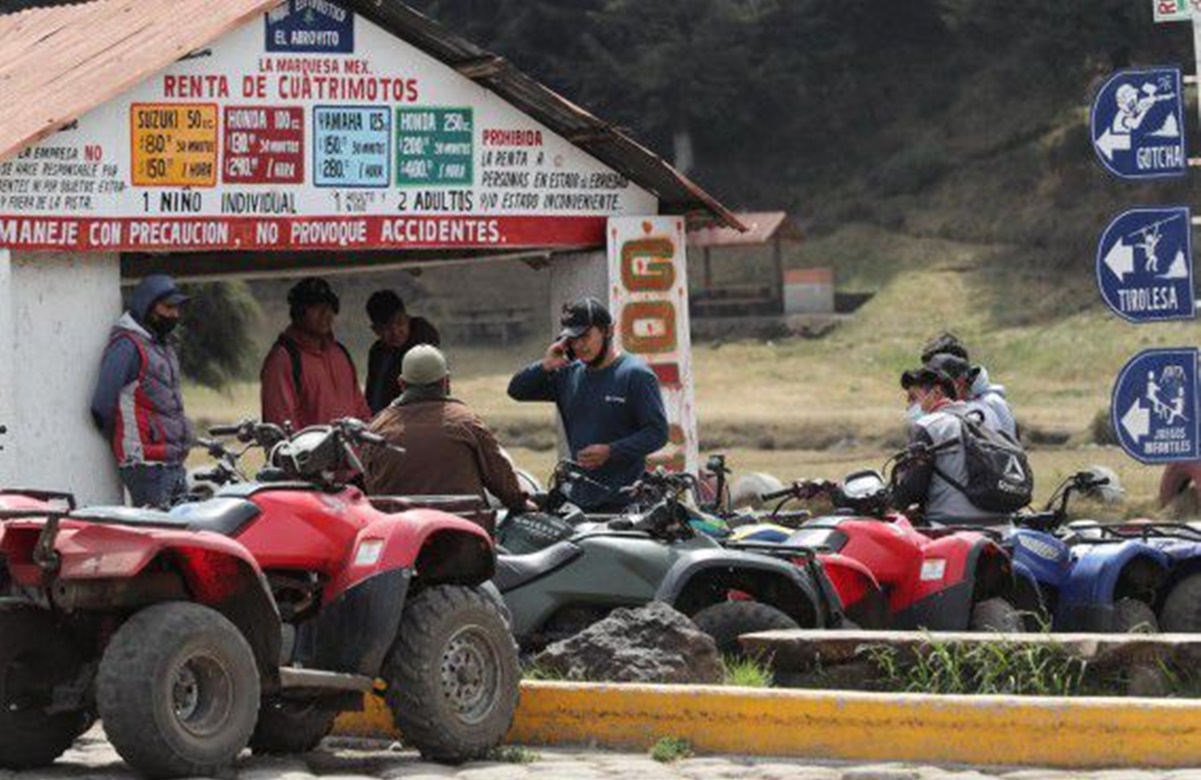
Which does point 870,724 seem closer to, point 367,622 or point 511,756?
point 511,756

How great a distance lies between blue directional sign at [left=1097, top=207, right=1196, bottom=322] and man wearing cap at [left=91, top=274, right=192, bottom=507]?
4639mm

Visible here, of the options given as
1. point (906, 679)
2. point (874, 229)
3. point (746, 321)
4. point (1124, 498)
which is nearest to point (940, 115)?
point (874, 229)

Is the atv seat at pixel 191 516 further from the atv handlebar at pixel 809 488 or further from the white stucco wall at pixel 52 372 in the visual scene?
the white stucco wall at pixel 52 372

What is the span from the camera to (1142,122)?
50.5 feet

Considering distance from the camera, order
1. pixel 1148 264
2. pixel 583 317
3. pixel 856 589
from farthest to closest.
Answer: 1. pixel 1148 264
2. pixel 583 317
3. pixel 856 589

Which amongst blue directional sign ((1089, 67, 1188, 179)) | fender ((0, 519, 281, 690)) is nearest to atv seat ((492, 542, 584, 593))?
fender ((0, 519, 281, 690))

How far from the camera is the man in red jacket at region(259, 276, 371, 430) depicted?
54.0ft

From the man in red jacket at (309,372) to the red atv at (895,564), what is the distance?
3.41 m

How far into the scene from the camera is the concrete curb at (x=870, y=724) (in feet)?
33.6

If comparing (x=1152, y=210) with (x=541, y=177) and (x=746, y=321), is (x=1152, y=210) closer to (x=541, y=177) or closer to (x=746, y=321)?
(x=541, y=177)

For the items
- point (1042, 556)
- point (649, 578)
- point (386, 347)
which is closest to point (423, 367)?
point (649, 578)

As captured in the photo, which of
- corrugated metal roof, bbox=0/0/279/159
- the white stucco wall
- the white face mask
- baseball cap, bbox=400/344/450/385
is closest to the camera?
baseball cap, bbox=400/344/450/385

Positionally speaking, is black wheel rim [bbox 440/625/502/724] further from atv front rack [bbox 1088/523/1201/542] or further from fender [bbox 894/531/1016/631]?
atv front rack [bbox 1088/523/1201/542]

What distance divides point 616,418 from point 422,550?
3.08 metres
